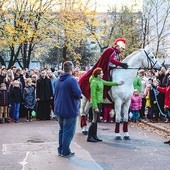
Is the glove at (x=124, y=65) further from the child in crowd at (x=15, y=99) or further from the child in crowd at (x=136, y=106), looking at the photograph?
the child in crowd at (x=15, y=99)

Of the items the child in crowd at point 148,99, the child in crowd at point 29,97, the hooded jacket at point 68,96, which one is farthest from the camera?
the child in crowd at point 29,97

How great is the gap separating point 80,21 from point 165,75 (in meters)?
14.8

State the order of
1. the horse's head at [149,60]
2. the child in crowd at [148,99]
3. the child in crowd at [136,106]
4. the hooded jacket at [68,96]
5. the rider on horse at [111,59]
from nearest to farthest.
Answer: the hooded jacket at [68,96] → the rider on horse at [111,59] → the horse's head at [149,60] → the child in crowd at [136,106] → the child in crowd at [148,99]

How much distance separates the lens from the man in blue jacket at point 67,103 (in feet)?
30.2

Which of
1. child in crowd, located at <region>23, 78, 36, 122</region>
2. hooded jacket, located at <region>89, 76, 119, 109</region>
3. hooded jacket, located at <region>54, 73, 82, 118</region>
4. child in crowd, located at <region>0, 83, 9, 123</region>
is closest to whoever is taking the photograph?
hooded jacket, located at <region>54, 73, 82, 118</region>

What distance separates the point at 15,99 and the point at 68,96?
7729mm

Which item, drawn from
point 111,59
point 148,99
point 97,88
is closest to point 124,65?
point 111,59

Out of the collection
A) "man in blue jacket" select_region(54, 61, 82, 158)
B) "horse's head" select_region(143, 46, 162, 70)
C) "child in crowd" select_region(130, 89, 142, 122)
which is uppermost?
"horse's head" select_region(143, 46, 162, 70)

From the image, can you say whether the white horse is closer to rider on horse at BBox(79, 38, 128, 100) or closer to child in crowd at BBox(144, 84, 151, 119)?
rider on horse at BBox(79, 38, 128, 100)

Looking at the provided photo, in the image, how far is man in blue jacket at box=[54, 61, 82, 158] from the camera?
30.2 feet

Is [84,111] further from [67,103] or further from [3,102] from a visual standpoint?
[3,102]

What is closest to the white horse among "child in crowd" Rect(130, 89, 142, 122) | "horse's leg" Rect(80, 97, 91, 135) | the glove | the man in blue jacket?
the glove

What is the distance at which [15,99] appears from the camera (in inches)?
655

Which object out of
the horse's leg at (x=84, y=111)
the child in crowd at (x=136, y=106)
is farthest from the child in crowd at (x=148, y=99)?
the horse's leg at (x=84, y=111)
